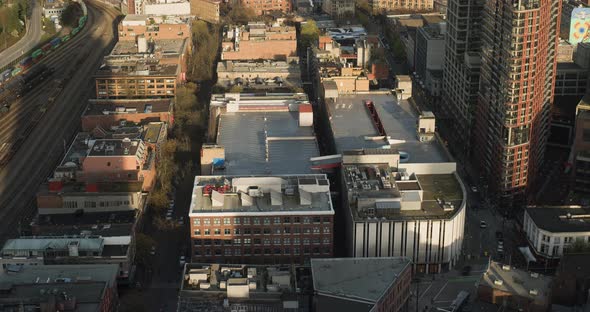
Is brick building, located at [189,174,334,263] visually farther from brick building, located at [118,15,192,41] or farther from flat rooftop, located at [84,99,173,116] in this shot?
brick building, located at [118,15,192,41]

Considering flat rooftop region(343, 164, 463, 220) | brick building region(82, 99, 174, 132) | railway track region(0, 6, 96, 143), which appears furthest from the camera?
railway track region(0, 6, 96, 143)

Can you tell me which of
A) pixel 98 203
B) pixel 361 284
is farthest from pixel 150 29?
pixel 361 284

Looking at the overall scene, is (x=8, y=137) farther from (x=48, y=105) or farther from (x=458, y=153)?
(x=458, y=153)

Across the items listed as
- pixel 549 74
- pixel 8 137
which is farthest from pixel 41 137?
pixel 549 74

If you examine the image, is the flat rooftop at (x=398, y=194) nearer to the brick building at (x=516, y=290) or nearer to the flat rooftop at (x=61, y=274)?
the brick building at (x=516, y=290)

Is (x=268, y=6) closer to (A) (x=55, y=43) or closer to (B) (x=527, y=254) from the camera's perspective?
(A) (x=55, y=43)

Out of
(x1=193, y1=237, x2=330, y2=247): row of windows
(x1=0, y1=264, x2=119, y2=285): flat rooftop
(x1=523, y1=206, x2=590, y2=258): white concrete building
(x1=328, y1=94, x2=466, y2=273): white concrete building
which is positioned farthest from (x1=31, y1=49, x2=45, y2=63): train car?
(x1=523, y1=206, x2=590, y2=258): white concrete building

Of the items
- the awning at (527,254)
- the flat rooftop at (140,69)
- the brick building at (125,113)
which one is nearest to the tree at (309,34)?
the flat rooftop at (140,69)
